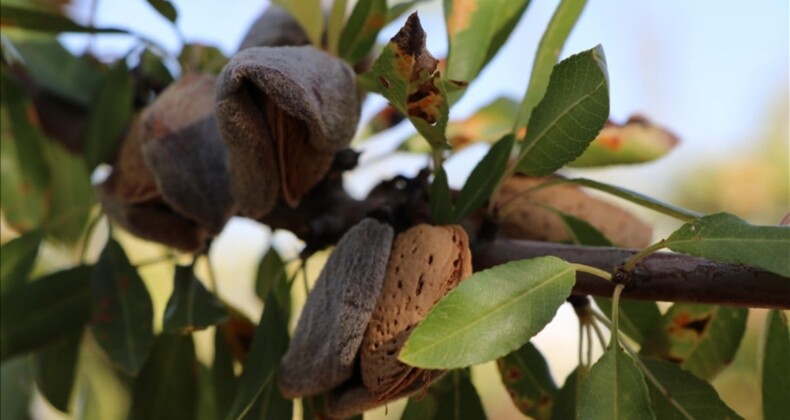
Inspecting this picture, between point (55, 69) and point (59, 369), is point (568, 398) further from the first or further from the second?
point (55, 69)

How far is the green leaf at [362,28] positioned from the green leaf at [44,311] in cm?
32

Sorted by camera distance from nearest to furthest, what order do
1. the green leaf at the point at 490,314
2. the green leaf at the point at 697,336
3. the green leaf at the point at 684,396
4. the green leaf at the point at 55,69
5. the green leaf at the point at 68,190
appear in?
the green leaf at the point at 490,314 < the green leaf at the point at 684,396 < the green leaf at the point at 697,336 < the green leaf at the point at 55,69 < the green leaf at the point at 68,190

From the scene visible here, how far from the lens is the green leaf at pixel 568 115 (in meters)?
0.55

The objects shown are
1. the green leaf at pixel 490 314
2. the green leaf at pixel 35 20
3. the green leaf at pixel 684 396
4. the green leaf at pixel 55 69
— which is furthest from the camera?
the green leaf at pixel 55 69

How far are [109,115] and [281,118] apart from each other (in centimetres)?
34

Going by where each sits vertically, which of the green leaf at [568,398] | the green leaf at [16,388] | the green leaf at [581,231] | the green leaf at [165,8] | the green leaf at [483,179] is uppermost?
the green leaf at [483,179]

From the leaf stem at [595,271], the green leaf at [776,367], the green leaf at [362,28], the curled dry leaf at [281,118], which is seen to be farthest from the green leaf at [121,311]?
the green leaf at [776,367]

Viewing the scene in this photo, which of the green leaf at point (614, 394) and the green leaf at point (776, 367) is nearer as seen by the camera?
the green leaf at point (614, 394)

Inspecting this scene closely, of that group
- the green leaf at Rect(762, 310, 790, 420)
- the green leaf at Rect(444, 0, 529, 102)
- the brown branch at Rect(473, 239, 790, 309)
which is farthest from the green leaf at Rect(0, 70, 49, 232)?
the green leaf at Rect(762, 310, 790, 420)

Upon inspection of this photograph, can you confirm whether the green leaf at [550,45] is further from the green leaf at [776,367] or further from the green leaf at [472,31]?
the green leaf at [776,367]

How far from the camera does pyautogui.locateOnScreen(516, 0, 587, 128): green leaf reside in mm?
698

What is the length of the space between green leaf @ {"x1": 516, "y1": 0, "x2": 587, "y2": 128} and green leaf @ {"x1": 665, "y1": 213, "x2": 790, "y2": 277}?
19 cm

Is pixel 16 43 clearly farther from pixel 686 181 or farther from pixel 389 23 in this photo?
pixel 686 181

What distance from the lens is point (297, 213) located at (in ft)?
2.41
